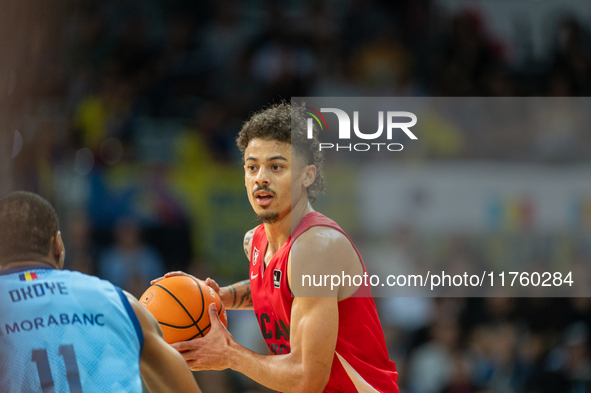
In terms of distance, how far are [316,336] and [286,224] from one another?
0.79m

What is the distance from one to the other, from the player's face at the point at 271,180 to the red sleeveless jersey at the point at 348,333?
180 mm

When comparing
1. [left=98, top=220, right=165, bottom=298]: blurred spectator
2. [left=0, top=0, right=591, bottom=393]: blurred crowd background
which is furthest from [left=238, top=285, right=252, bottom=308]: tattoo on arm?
[left=98, top=220, right=165, bottom=298]: blurred spectator

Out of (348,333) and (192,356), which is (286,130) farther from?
(192,356)

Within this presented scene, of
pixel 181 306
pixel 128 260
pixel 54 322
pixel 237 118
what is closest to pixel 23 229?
pixel 54 322

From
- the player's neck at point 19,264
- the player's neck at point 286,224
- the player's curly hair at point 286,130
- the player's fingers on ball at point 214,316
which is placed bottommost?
the player's fingers on ball at point 214,316

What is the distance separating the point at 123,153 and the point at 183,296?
14.0 ft

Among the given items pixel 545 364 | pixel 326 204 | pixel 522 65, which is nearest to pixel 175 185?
pixel 326 204

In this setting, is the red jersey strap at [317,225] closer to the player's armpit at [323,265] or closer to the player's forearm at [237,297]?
the player's armpit at [323,265]

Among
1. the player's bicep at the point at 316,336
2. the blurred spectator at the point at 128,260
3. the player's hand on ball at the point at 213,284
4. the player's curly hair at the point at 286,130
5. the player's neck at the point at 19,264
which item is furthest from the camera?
the blurred spectator at the point at 128,260

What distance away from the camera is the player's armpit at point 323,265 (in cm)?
330

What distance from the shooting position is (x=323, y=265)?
133 inches

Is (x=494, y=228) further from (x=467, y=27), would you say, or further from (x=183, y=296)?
(x=183, y=296)

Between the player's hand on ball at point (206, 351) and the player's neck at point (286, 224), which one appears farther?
the player's neck at point (286, 224)

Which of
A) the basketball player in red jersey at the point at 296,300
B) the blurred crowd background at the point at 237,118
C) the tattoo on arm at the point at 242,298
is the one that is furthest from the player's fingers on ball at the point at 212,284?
the blurred crowd background at the point at 237,118
